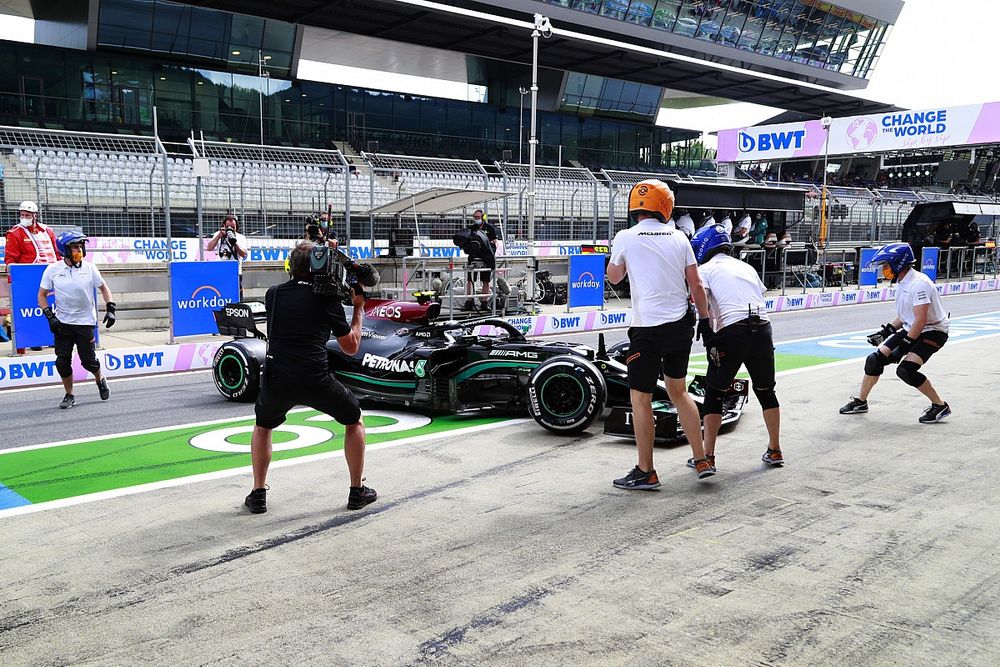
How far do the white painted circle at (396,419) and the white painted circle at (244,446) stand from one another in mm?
251

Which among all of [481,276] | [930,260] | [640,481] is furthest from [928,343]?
[930,260]

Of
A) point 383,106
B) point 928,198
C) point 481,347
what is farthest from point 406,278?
point 928,198

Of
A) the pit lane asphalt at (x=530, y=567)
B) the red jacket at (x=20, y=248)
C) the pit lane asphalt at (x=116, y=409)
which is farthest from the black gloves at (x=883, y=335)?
the red jacket at (x=20, y=248)

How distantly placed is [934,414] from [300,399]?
19.1 feet

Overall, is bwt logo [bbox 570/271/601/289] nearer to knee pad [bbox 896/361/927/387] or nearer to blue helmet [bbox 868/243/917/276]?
blue helmet [bbox 868/243/917/276]

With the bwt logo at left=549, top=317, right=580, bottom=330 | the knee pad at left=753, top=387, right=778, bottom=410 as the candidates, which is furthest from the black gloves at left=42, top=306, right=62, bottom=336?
the bwt logo at left=549, top=317, right=580, bottom=330

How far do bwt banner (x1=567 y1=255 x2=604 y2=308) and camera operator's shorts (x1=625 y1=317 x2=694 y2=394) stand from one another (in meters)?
12.3

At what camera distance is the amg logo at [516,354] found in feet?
24.5

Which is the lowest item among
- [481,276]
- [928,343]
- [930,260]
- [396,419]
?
[396,419]

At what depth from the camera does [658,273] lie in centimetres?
555

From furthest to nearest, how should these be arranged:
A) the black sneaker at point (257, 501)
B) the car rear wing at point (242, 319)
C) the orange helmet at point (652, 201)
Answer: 1. the car rear wing at point (242, 319)
2. the orange helmet at point (652, 201)
3. the black sneaker at point (257, 501)

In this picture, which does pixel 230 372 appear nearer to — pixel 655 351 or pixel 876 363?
pixel 655 351

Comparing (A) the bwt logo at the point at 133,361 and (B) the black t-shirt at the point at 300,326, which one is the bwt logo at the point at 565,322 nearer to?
(A) the bwt logo at the point at 133,361

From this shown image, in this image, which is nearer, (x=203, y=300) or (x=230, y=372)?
(x=230, y=372)
